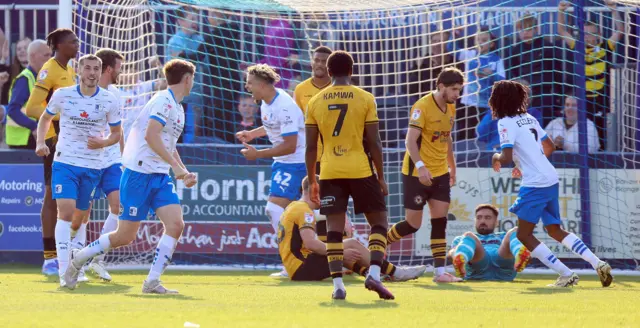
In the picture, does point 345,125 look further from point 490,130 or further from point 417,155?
point 490,130

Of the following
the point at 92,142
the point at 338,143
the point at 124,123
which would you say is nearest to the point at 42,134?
the point at 92,142

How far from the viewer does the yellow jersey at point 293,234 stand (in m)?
10.4

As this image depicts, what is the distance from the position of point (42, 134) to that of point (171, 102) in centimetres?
172

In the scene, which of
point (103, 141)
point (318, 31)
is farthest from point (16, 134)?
point (103, 141)

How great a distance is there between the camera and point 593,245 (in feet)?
41.3

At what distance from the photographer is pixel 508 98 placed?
9945 millimetres

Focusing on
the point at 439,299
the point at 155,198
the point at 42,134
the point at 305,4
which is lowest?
the point at 439,299

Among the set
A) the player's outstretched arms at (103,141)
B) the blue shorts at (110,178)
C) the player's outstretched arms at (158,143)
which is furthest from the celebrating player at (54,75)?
the player's outstretched arms at (158,143)

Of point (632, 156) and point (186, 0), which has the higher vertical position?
point (186, 0)

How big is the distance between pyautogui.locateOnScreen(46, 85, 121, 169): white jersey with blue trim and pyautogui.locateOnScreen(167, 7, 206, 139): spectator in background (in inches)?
157

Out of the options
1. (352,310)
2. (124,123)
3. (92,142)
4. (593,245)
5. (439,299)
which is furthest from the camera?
(124,123)

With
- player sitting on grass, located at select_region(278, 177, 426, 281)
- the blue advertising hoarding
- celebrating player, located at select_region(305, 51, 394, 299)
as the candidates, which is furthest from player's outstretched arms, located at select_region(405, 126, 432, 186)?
the blue advertising hoarding

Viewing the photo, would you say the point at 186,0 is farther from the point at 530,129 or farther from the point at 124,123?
the point at 530,129

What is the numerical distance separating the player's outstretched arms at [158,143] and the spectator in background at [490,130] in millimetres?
5784
